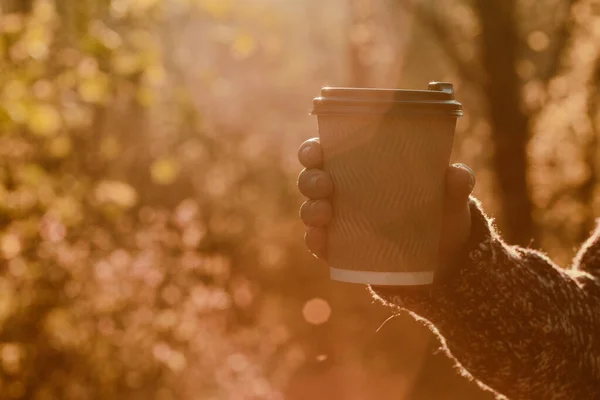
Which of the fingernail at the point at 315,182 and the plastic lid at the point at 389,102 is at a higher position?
the plastic lid at the point at 389,102

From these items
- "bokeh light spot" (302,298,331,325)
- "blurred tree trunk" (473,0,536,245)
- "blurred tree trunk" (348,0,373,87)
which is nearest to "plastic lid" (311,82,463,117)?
"blurred tree trunk" (473,0,536,245)

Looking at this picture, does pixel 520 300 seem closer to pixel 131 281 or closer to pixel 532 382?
pixel 532 382

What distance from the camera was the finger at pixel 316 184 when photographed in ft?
5.68

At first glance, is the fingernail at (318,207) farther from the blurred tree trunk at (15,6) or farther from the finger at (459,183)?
the blurred tree trunk at (15,6)

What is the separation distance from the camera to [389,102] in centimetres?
165

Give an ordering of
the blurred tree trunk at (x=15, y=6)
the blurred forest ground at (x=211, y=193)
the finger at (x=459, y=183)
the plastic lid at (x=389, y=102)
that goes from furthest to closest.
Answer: the blurred tree trunk at (x=15, y=6), the blurred forest ground at (x=211, y=193), the finger at (x=459, y=183), the plastic lid at (x=389, y=102)

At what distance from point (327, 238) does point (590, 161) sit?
1013 centimetres

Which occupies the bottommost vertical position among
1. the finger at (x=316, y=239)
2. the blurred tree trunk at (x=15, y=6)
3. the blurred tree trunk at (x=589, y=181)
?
the blurred tree trunk at (x=589, y=181)

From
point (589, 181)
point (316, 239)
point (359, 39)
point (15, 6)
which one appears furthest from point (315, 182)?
point (589, 181)

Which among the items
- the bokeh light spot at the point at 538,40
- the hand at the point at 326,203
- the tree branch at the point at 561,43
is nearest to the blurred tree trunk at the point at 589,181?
the tree branch at the point at 561,43

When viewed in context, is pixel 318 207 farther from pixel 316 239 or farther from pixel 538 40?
→ pixel 538 40

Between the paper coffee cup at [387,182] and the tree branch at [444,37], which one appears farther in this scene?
the tree branch at [444,37]

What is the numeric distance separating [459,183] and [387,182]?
0.18 m

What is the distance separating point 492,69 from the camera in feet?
26.9
